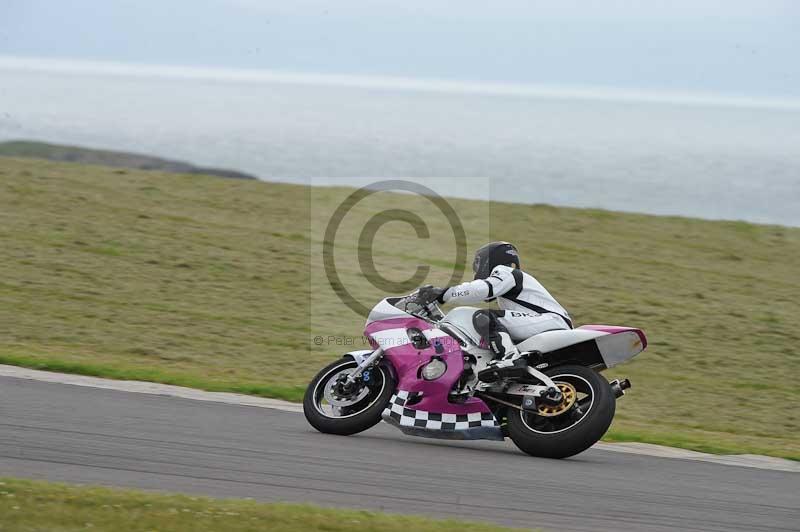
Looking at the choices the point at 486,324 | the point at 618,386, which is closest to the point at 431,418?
the point at 486,324

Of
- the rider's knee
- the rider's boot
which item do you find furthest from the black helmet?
the rider's boot

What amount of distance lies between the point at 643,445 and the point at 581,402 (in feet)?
6.93

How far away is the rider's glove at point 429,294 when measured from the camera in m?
9.49

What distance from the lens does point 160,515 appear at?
6.08 m

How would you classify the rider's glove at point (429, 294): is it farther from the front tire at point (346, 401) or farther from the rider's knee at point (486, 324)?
the front tire at point (346, 401)

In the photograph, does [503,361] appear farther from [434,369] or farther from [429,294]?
[429,294]

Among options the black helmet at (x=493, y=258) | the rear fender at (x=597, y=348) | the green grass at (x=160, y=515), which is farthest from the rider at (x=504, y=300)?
the green grass at (x=160, y=515)

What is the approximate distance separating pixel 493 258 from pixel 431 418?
148 centimetres

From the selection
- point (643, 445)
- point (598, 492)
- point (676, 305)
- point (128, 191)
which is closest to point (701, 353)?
point (676, 305)

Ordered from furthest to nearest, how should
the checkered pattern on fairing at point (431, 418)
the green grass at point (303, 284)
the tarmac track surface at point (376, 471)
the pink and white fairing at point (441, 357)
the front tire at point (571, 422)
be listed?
1. the green grass at point (303, 284)
2. the checkered pattern on fairing at point (431, 418)
3. the pink and white fairing at point (441, 357)
4. the front tire at point (571, 422)
5. the tarmac track surface at point (376, 471)

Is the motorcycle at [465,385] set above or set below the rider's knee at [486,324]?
below

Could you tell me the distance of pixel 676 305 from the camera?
64.3ft

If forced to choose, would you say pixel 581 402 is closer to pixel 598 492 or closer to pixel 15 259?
pixel 598 492

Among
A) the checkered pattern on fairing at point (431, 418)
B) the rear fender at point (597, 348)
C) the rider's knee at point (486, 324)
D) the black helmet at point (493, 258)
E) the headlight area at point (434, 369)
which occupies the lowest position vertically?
the checkered pattern on fairing at point (431, 418)
